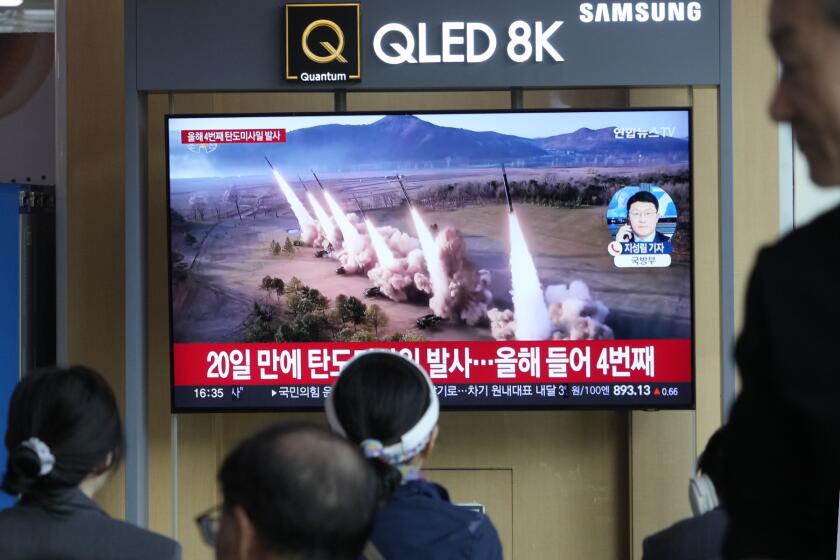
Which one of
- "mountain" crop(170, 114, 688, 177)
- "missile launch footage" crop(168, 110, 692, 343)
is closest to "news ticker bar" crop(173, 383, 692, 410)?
"missile launch footage" crop(168, 110, 692, 343)

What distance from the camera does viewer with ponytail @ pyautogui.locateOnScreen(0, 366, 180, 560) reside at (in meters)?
1.85

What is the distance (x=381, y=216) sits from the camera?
3.79 metres

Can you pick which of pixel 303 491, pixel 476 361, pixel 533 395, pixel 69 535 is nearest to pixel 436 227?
pixel 476 361

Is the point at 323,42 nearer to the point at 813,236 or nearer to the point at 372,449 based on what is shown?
the point at 372,449

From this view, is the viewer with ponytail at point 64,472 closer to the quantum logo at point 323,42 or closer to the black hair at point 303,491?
the black hair at point 303,491

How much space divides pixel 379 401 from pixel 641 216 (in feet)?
6.53

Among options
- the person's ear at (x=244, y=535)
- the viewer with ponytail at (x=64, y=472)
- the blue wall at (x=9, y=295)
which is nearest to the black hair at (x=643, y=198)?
the viewer with ponytail at (x=64, y=472)

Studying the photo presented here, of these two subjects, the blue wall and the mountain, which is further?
the blue wall

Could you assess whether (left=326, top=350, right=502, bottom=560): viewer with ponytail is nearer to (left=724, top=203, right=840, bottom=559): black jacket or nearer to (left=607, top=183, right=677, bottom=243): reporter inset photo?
(left=724, top=203, right=840, bottom=559): black jacket

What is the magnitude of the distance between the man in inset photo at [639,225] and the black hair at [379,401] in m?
1.87

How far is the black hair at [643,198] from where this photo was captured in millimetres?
3742

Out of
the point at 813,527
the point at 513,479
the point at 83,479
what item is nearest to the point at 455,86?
the point at 513,479

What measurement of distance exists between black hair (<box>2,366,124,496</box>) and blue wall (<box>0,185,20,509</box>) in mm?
2411

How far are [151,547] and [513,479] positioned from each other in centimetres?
259
